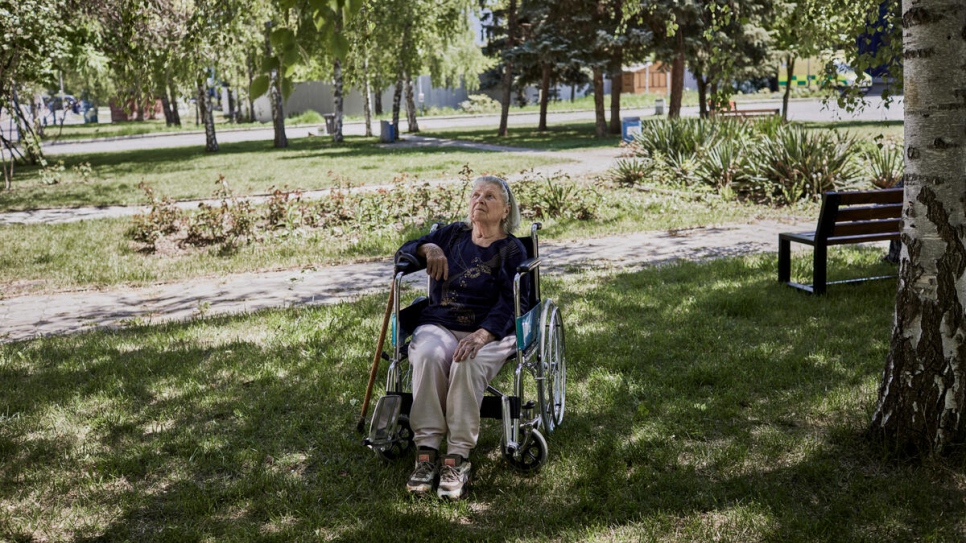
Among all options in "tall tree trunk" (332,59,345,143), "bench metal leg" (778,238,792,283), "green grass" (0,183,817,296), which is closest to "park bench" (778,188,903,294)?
"bench metal leg" (778,238,792,283)

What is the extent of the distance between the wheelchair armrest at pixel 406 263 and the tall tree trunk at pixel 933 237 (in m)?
2.20

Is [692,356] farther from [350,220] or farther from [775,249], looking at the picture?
[350,220]

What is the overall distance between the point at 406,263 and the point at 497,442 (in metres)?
1.00

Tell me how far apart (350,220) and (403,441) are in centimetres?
705

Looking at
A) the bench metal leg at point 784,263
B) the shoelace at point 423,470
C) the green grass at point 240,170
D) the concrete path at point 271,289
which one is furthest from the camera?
the green grass at point 240,170

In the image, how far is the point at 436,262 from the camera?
426 cm

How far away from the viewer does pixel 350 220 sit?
36.3 feet

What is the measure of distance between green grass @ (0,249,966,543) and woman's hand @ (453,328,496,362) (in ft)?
1.90

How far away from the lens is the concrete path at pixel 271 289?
7281 mm

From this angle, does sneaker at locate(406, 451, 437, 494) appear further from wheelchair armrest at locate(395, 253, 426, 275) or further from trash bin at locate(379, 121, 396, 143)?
trash bin at locate(379, 121, 396, 143)

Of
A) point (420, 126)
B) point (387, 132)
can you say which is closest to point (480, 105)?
point (420, 126)

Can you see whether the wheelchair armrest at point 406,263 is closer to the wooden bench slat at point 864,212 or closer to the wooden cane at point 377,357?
the wooden cane at point 377,357

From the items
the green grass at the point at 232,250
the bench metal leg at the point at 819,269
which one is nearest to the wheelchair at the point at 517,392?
the bench metal leg at the point at 819,269

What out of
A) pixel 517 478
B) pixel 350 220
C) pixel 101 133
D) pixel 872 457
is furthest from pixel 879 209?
pixel 101 133
